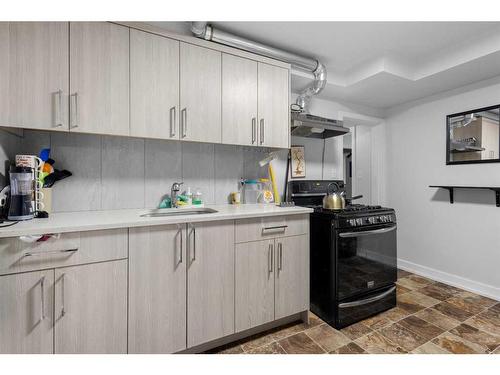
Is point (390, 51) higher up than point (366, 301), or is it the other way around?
point (390, 51)

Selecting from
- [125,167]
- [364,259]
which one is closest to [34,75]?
[125,167]

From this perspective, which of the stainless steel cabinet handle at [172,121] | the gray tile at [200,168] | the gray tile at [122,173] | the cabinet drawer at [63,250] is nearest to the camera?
the cabinet drawer at [63,250]

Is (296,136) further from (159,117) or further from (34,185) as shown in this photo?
(34,185)

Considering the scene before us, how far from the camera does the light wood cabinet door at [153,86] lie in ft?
5.28

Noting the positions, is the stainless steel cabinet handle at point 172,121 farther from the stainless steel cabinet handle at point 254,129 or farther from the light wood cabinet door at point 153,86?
the stainless steel cabinet handle at point 254,129

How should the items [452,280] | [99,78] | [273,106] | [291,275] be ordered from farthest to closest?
[452,280]
[273,106]
[291,275]
[99,78]

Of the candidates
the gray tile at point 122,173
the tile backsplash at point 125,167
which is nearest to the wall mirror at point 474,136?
the tile backsplash at point 125,167

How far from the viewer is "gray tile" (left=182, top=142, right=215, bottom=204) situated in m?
2.11

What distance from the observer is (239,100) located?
77.7 inches

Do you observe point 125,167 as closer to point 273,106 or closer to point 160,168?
point 160,168

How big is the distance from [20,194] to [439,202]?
3.94m

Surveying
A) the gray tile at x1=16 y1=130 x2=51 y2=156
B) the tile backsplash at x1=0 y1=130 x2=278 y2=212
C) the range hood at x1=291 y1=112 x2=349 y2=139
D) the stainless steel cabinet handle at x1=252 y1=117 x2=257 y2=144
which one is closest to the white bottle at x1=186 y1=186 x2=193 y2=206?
the tile backsplash at x1=0 y1=130 x2=278 y2=212

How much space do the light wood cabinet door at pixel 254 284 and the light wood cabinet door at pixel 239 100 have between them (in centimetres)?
90

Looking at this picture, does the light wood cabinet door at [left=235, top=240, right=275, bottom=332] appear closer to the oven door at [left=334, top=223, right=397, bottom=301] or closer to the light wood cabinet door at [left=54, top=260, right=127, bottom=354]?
the oven door at [left=334, top=223, right=397, bottom=301]
